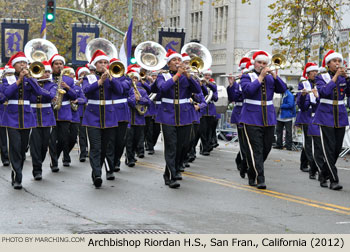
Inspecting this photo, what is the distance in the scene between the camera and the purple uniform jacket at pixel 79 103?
16.5m

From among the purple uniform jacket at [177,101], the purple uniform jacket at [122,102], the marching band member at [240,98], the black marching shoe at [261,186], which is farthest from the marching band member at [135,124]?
the black marching shoe at [261,186]

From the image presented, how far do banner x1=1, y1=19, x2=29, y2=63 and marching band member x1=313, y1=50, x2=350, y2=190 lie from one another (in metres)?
21.2

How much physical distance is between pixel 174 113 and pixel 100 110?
1150 millimetres

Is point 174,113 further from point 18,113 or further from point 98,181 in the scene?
point 18,113

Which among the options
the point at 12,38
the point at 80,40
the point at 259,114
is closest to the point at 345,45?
the point at 259,114

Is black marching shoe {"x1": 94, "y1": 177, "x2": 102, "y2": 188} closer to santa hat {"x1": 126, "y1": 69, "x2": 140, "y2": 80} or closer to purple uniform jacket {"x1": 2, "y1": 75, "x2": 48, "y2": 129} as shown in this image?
purple uniform jacket {"x1": 2, "y1": 75, "x2": 48, "y2": 129}

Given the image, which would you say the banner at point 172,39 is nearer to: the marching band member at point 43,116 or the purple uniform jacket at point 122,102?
the marching band member at point 43,116

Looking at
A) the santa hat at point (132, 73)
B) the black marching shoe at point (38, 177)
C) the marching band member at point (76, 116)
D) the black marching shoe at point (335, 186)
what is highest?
the santa hat at point (132, 73)

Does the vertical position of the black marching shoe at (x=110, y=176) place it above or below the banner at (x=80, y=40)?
below

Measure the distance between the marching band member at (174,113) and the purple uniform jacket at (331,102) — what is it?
192cm

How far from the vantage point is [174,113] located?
12.9 m

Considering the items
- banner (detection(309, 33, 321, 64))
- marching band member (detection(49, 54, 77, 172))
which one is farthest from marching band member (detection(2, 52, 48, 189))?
banner (detection(309, 33, 321, 64))

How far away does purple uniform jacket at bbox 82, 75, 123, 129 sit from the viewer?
1291 cm

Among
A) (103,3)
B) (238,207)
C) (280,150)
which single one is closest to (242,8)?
(103,3)
